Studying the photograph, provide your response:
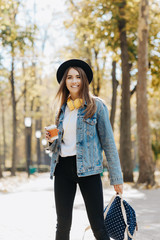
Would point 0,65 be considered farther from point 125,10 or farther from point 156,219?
point 156,219

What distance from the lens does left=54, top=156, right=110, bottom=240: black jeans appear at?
11.3 feet

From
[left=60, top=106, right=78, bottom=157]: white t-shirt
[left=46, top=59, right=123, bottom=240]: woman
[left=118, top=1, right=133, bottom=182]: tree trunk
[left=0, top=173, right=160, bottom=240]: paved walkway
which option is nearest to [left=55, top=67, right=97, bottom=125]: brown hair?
[left=46, top=59, right=123, bottom=240]: woman

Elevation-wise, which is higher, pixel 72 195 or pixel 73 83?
pixel 73 83

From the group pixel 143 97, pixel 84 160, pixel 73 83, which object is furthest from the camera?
pixel 143 97

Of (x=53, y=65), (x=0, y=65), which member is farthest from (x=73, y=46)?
(x=0, y=65)

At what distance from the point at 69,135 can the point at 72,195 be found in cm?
52

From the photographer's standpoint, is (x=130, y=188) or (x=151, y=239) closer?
(x=151, y=239)

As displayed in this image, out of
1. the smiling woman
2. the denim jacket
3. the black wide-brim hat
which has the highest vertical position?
the black wide-brim hat

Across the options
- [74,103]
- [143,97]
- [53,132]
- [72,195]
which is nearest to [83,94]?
[74,103]

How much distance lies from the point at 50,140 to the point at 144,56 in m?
12.0

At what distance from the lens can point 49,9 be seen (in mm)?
28328

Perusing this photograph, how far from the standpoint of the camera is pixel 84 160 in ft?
11.3

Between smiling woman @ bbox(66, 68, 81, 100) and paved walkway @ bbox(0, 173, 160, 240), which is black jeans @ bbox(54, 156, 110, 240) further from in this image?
paved walkway @ bbox(0, 173, 160, 240)

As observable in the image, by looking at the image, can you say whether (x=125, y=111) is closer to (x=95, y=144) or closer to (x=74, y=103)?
(x=74, y=103)
